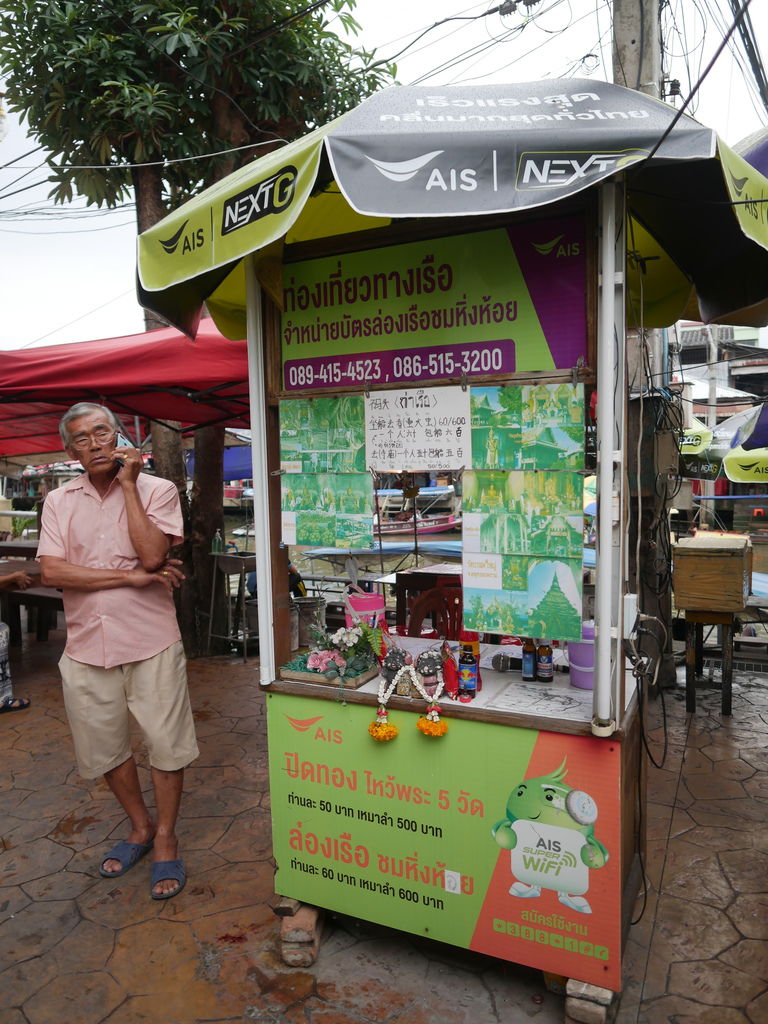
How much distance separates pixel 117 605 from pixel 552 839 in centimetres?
195

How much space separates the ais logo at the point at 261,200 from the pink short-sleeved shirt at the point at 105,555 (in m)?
1.21

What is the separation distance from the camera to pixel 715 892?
2920 millimetres

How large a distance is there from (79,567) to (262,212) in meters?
1.71

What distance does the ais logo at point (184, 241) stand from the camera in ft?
7.23

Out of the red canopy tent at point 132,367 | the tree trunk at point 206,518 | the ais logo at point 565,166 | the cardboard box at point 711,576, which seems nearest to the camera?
the ais logo at point 565,166

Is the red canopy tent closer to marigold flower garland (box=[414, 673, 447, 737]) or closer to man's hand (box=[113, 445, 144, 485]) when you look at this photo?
man's hand (box=[113, 445, 144, 485])

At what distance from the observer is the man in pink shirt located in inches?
113

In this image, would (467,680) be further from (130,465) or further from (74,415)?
(74,415)

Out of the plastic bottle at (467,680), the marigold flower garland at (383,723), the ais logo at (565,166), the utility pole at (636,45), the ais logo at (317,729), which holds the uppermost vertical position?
the utility pole at (636,45)

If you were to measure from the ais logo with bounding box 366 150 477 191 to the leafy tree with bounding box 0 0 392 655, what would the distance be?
4455 mm

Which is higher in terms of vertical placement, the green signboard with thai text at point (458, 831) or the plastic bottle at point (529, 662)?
the plastic bottle at point (529, 662)

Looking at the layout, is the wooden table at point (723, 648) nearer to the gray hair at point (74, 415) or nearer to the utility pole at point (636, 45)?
the utility pole at point (636, 45)

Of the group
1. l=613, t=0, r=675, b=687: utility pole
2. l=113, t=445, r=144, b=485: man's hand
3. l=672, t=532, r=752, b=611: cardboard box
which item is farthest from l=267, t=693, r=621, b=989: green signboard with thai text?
l=672, t=532, r=752, b=611: cardboard box

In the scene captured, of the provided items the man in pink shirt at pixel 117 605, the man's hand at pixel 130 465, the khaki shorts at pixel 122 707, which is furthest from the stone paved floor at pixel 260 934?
the man's hand at pixel 130 465
